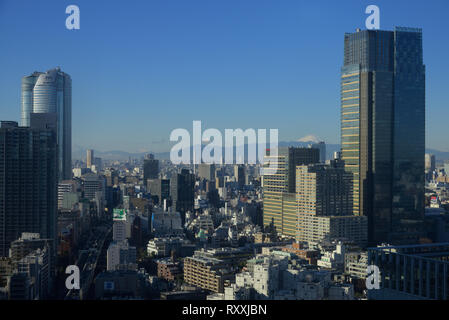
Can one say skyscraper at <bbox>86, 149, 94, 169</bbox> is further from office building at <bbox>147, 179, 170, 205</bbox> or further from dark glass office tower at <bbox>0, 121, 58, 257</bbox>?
office building at <bbox>147, 179, 170, 205</bbox>

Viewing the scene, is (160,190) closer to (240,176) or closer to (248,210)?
(240,176)

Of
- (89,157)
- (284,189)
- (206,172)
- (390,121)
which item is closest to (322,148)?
(284,189)

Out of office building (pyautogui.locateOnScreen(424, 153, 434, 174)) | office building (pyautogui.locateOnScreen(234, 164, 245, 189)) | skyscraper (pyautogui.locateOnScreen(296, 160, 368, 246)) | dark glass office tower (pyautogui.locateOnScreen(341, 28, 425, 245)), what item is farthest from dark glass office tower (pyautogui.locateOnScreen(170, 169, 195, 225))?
office building (pyautogui.locateOnScreen(424, 153, 434, 174))

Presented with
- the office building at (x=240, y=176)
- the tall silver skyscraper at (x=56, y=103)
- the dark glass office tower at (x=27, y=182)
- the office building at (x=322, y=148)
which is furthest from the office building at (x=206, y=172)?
the dark glass office tower at (x=27, y=182)
